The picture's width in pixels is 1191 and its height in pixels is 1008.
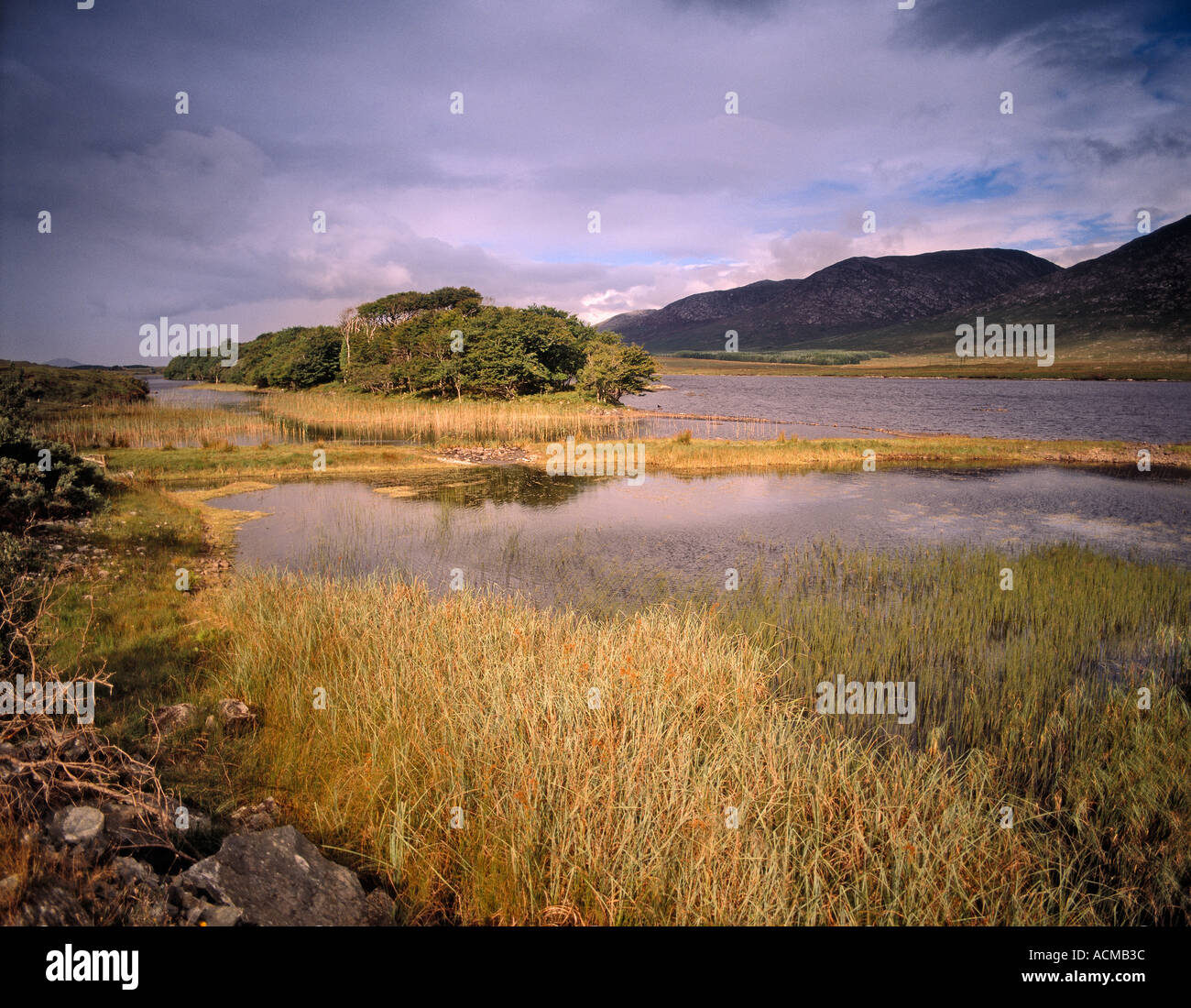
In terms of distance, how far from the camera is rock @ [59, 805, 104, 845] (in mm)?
3729

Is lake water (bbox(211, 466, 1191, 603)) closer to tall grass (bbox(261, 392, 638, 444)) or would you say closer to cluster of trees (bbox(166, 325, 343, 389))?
tall grass (bbox(261, 392, 638, 444))

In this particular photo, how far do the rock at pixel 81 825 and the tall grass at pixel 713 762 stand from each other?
1.62 meters

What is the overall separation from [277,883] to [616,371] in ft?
195

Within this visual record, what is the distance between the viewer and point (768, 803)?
468 cm

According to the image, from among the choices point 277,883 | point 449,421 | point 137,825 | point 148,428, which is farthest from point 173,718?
point 449,421

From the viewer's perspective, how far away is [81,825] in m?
3.83

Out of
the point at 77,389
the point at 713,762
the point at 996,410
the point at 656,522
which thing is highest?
the point at 77,389

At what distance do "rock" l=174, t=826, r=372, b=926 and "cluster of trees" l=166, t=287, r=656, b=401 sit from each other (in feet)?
175

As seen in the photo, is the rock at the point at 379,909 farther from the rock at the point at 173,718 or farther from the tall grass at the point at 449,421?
the tall grass at the point at 449,421

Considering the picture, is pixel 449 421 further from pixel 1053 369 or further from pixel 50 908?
pixel 1053 369

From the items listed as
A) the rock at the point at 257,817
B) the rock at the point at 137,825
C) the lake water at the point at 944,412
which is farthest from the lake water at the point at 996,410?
the rock at the point at 137,825

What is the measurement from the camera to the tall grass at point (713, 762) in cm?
424

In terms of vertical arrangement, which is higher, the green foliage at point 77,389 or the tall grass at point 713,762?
the green foliage at point 77,389
